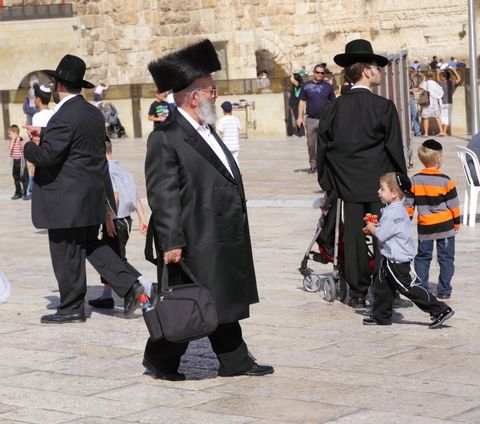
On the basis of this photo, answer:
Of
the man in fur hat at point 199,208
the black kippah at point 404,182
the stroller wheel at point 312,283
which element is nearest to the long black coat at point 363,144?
the black kippah at point 404,182

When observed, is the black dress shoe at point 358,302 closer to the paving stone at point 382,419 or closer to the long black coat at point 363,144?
the long black coat at point 363,144

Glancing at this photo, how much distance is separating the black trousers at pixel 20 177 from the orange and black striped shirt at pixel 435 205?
447 inches

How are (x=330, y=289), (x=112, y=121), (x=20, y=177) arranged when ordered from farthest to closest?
(x=112, y=121), (x=20, y=177), (x=330, y=289)

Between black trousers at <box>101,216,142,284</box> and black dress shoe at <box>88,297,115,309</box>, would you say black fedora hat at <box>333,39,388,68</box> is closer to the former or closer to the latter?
black trousers at <box>101,216,142,284</box>

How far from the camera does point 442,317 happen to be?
899cm

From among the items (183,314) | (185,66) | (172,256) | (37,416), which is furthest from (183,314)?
(185,66)

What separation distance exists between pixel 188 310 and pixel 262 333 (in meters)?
1.90

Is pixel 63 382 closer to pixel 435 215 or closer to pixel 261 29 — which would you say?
pixel 435 215

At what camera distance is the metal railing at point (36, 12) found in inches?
1644

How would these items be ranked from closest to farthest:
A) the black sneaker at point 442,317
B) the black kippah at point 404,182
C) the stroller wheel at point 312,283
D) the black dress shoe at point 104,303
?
1. the black sneaker at point 442,317
2. the black kippah at point 404,182
3. the black dress shoe at point 104,303
4. the stroller wheel at point 312,283

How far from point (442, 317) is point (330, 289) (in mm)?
1355

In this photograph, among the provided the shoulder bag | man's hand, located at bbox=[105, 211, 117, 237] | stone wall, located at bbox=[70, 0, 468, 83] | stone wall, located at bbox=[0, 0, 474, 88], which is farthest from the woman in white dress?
the shoulder bag

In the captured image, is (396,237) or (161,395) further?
(396,237)

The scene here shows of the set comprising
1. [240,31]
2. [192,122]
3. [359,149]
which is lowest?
[240,31]
